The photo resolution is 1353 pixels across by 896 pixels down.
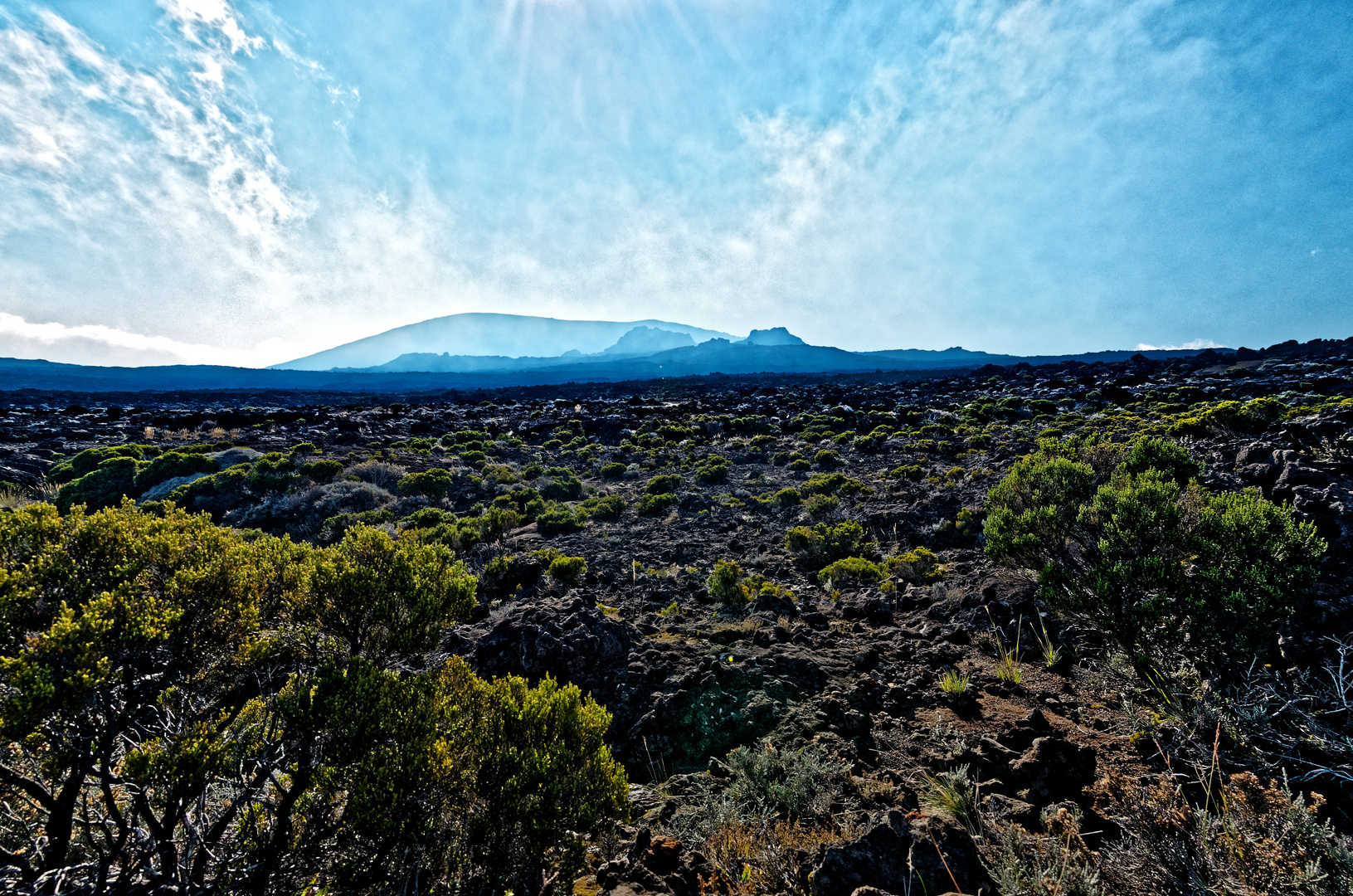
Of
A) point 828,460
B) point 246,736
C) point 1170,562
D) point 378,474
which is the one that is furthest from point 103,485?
point 1170,562

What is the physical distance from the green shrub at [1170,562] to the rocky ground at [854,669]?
33 cm

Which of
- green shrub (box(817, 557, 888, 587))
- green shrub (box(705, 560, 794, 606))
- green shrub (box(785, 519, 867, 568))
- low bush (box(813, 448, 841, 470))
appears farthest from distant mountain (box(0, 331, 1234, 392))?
green shrub (box(705, 560, 794, 606))

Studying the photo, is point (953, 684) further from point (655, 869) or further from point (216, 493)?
point (216, 493)

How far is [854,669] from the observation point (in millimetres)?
5277

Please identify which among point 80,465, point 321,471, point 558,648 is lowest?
point 558,648

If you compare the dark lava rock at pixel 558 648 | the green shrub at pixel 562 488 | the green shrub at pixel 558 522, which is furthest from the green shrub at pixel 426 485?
the dark lava rock at pixel 558 648

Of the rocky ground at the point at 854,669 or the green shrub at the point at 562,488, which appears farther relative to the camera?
the green shrub at the point at 562,488

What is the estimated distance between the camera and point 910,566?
757 centimetres

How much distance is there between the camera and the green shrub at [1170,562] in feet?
12.4

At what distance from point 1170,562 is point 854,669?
2.83 meters

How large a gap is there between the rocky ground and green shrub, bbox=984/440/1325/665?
332mm

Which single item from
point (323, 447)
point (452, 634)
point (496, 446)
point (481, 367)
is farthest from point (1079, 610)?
point (481, 367)

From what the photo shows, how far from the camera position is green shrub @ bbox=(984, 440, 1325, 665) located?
377 cm

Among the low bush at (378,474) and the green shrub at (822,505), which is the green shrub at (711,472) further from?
the low bush at (378,474)
